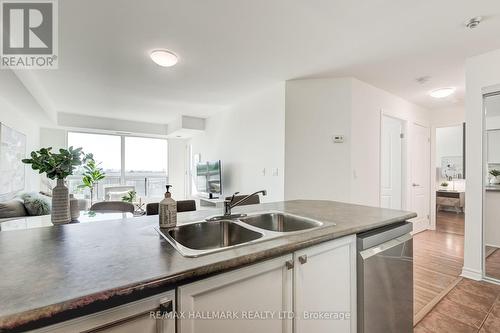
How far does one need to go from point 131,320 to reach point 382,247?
133 cm

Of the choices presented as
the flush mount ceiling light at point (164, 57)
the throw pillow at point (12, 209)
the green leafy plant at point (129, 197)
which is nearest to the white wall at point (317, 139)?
the flush mount ceiling light at point (164, 57)

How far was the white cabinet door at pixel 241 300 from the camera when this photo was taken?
0.77 meters

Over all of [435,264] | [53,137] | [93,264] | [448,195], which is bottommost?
[435,264]

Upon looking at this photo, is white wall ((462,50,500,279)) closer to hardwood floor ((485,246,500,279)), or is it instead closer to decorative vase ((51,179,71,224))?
hardwood floor ((485,246,500,279))

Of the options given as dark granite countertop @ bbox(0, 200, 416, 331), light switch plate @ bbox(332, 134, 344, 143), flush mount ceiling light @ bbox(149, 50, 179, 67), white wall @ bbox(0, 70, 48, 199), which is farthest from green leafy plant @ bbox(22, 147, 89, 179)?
light switch plate @ bbox(332, 134, 344, 143)

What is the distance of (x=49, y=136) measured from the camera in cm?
548

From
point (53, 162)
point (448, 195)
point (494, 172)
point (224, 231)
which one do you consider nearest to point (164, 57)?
point (53, 162)

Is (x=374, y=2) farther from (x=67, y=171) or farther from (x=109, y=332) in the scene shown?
(x=67, y=171)

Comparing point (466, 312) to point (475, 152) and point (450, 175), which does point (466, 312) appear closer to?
point (475, 152)

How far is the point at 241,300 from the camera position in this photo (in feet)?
2.88

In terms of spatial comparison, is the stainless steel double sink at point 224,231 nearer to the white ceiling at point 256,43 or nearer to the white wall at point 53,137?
the white ceiling at point 256,43

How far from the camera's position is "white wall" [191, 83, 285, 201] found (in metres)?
3.44

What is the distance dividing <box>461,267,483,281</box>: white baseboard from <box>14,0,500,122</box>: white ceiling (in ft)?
7.79

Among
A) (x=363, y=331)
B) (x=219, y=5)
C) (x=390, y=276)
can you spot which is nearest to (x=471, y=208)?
(x=390, y=276)
